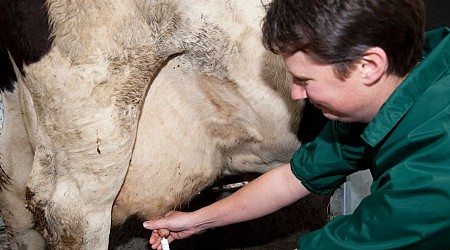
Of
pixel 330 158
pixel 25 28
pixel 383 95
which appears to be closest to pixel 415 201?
pixel 383 95

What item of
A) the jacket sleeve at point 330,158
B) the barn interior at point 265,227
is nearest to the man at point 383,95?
the jacket sleeve at point 330,158

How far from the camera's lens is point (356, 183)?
2.74m

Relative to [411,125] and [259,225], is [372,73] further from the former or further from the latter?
[259,225]

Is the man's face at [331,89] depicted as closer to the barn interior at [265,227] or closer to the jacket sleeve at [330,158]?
the jacket sleeve at [330,158]

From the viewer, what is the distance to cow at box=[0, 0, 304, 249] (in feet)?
6.00

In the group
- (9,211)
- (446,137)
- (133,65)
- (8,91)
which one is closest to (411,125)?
(446,137)

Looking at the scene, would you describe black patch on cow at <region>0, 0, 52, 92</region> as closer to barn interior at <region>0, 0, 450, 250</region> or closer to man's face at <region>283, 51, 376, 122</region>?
man's face at <region>283, 51, 376, 122</region>

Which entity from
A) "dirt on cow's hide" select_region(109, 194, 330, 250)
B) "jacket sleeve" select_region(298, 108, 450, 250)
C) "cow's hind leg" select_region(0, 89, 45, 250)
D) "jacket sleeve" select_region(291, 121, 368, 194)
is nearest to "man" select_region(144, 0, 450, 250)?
"jacket sleeve" select_region(298, 108, 450, 250)

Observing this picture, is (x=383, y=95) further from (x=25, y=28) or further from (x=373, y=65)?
(x=25, y=28)

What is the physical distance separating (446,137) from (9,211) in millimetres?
1815

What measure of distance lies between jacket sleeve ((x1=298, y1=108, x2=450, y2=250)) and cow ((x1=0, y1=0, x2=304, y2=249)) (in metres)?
0.94

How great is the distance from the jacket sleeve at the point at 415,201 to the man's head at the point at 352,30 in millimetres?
143

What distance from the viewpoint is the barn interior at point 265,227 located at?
284 cm

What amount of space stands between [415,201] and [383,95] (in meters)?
0.23
